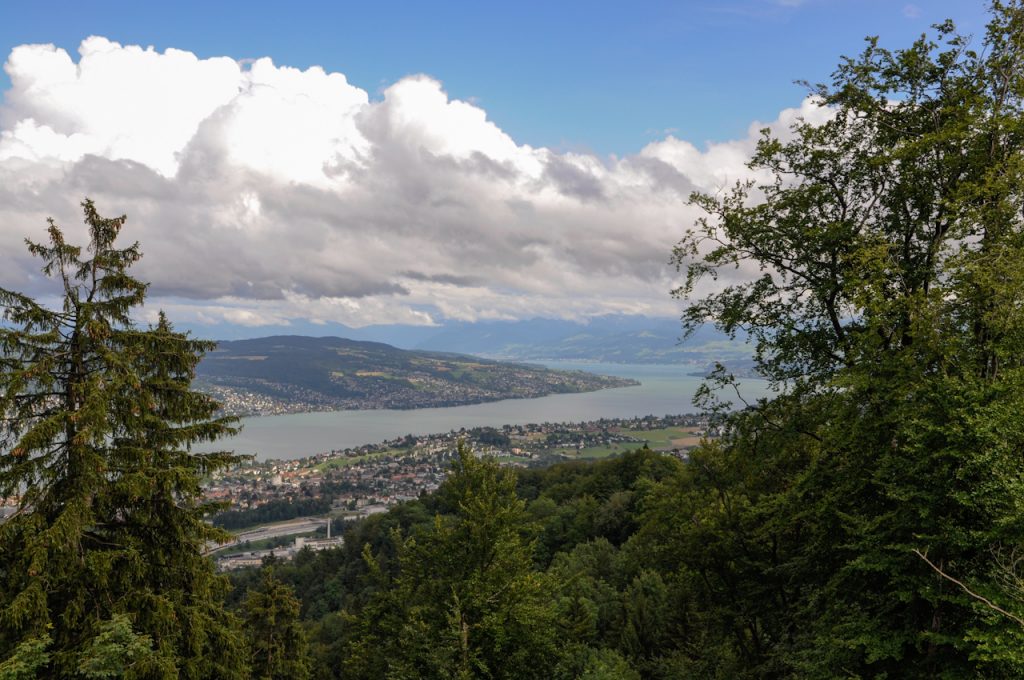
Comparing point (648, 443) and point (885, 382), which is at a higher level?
point (885, 382)

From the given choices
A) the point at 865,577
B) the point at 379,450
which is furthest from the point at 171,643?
the point at 379,450

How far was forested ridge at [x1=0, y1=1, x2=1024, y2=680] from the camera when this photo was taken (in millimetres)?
7246

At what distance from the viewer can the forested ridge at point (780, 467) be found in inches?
285

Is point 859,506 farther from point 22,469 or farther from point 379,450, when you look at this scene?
point 379,450

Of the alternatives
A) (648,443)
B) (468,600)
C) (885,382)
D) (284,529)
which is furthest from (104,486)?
(648,443)

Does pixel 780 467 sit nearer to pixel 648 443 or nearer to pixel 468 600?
pixel 468 600

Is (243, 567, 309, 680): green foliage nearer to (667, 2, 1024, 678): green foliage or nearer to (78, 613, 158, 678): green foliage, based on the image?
(78, 613, 158, 678): green foliage

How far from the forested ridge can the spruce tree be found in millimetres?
48

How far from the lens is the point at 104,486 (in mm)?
9227

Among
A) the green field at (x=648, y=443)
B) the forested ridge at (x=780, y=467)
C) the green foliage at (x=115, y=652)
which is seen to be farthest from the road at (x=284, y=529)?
the green foliage at (x=115, y=652)

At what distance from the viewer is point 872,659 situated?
714cm

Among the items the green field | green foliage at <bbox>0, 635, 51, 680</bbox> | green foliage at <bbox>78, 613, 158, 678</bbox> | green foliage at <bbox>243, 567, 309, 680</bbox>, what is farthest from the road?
green foliage at <bbox>0, 635, 51, 680</bbox>

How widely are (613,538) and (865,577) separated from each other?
4161 cm

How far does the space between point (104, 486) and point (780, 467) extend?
46.7 ft
